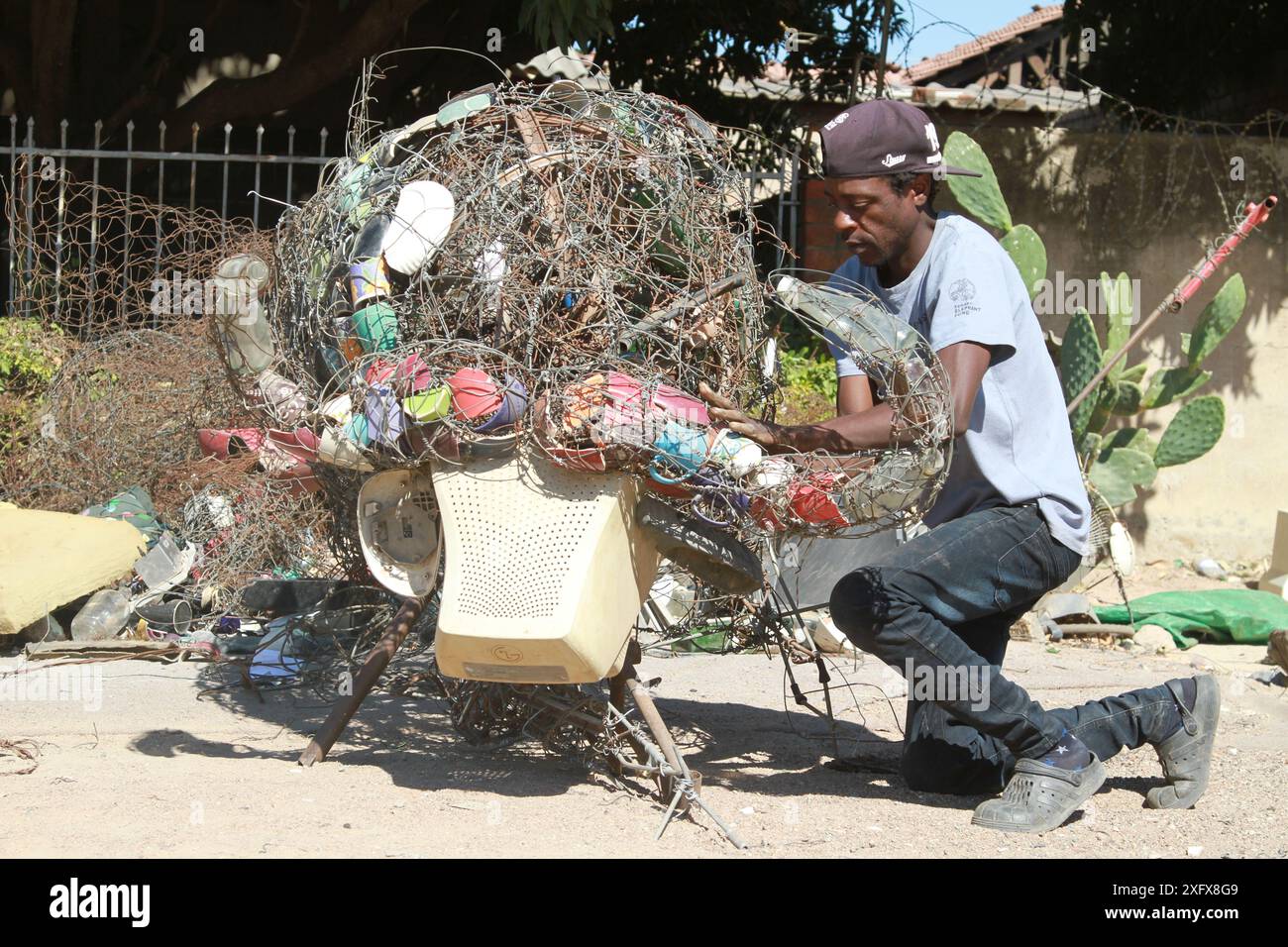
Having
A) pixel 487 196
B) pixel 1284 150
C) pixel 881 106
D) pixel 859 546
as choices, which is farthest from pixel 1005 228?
pixel 487 196

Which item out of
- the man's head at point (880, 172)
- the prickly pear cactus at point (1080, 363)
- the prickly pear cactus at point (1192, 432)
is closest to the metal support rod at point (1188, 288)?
the prickly pear cactus at point (1080, 363)

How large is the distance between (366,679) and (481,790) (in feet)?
1.50

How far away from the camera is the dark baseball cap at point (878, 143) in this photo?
354 cm

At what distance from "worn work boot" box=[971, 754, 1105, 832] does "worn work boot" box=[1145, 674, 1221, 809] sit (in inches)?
13.2

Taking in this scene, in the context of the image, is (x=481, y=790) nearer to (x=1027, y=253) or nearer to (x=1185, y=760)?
(x=1185, y=760)

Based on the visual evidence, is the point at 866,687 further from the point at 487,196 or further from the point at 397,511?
the point at 487,196

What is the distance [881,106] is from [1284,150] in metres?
6.08

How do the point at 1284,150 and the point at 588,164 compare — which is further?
the point at 1284,150

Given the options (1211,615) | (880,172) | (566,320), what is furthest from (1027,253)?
(566,320)

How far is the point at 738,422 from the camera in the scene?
10.6 feet

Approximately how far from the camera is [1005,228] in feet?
25.4

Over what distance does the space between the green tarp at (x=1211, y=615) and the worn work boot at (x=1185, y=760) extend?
121 inches

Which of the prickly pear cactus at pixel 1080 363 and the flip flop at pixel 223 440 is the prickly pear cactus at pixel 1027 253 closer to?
the prickly pear cactus at pixel 1080 363

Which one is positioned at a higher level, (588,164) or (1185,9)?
(1185,9)
